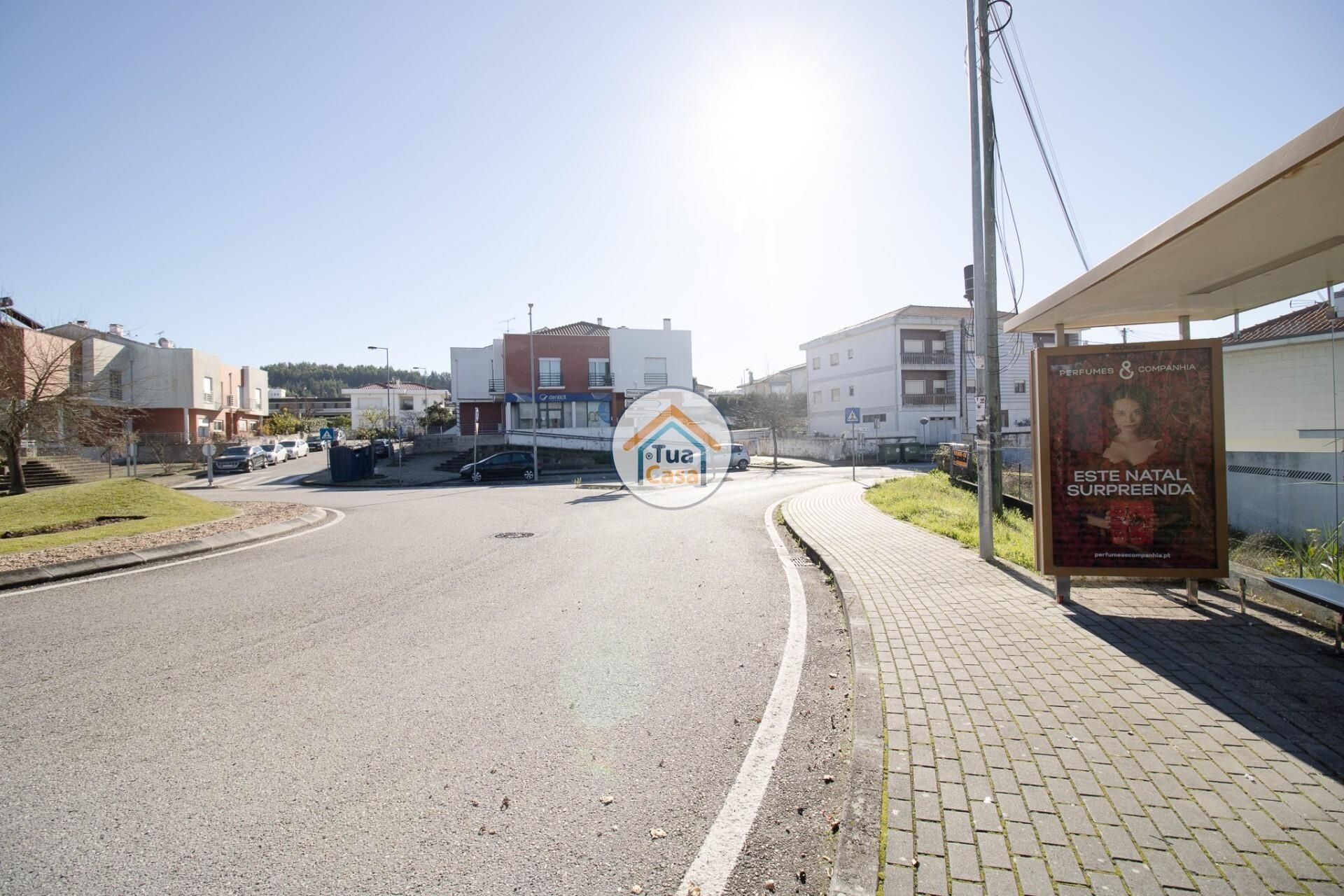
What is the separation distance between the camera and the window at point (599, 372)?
46.3 metres

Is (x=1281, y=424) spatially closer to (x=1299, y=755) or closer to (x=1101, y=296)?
(x=1101, y=296)

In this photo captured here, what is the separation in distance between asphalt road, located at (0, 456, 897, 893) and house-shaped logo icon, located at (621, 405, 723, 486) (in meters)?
18.3

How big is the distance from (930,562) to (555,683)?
528 centimetres

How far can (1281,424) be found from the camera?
313 inches

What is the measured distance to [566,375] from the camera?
150 ft

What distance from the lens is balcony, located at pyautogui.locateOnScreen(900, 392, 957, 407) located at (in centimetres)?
4584

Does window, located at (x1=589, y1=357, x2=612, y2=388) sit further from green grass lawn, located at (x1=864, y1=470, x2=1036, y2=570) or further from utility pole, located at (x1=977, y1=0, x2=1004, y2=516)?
utility pole, located at (x1=977, y1=0, x2=1004, y2=516)

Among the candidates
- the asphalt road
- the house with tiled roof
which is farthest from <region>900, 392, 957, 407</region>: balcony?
the asphalt road

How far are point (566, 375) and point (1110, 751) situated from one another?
43975 millimetres

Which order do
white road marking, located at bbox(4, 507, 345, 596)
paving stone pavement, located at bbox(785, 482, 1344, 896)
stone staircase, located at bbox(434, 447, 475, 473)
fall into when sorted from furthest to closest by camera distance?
1. stone staircase, located at bbox(434, 447, 475, 473)
2. white road marking, located at bbox(4, 507, 345, 596)
3. paving stone pavement, located at bbox(785, 482, 1344, 896)

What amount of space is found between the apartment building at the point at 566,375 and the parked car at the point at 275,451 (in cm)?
1106

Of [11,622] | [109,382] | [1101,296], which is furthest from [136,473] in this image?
[1101,296]

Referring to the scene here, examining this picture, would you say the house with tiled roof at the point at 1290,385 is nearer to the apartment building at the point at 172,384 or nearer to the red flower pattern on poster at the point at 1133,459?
the red flower pattern on poster at the point at 1133,459

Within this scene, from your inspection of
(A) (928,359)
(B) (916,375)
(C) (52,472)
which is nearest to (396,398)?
(C) (52,472)
